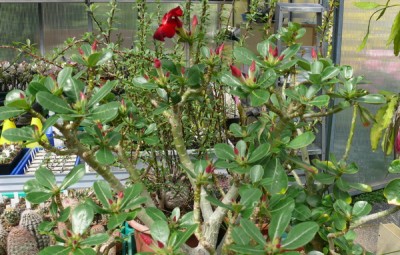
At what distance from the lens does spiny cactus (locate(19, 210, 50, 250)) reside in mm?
1747

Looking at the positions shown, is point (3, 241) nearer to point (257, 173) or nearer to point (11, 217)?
point (11, 217)

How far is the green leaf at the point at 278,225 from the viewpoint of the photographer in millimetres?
856

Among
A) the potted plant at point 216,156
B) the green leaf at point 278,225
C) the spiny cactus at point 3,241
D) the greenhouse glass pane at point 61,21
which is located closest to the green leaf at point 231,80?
the potted plant at point 216,156

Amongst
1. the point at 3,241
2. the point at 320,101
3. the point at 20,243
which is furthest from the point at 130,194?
the point at 3,241

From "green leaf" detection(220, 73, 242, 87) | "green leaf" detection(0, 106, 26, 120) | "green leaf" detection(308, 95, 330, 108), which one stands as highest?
"green leaf" detection(220, 73, 242, 87)

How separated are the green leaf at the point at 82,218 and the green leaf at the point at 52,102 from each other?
18cm

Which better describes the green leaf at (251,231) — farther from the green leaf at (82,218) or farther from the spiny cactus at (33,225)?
the spiny cactus at (33,225)

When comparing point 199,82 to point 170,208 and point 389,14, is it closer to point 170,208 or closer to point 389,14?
point 170,208

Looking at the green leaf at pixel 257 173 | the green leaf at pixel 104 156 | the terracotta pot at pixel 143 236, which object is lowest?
the terracotta pot at pixel 143 236

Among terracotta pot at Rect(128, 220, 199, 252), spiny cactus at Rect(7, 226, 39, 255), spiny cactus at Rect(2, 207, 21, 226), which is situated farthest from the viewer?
spiny cactus at Rect(2, 207, 21, 226)

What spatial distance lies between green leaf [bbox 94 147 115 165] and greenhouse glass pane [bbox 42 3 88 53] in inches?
194

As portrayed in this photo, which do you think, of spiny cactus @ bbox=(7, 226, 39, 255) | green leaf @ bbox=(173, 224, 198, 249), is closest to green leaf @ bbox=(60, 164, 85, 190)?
green leaf @ bbox=(173, 224, 198, 249)

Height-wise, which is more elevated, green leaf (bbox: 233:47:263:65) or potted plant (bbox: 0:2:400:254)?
green leaf (bbox: 233:47:263:65)

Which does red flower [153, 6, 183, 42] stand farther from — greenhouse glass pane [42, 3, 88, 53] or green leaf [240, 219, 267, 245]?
greenhouse glass pane [42, 3, 88, 53]
